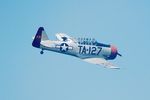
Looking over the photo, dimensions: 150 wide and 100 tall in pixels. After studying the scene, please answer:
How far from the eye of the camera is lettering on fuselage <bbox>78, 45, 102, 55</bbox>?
264ft

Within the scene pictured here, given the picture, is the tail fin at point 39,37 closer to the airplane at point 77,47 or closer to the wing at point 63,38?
the airplane at point 77,47

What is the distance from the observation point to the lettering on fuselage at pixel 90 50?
8050 cm

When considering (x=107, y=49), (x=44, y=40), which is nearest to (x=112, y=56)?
(x=107, y=49)

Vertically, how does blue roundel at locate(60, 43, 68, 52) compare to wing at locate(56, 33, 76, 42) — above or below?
below

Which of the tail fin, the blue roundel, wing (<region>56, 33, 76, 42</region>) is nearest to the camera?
the tail fin

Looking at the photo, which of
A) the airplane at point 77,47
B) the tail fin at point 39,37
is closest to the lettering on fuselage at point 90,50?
the airplane at point 77,47

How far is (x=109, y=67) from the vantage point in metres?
73.8

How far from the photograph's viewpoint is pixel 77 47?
80.2 m

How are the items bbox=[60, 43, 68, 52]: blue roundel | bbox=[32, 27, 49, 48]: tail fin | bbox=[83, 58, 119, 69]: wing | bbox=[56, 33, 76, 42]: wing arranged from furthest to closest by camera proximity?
bbox=[56, 33, 76, 42]: wing < bbox=[60, 43, 68, 52]: blue roundel < bbox=[32, 27, 49, 48]: tail fin < bbox=[83, 58, 119, 69]: wing

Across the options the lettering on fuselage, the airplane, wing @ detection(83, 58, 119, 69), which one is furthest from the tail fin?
wing @ detection(83, 58, 119, 69)

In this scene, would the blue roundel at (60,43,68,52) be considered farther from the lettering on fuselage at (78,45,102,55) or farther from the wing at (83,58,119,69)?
the wing at (83,58,119,69)

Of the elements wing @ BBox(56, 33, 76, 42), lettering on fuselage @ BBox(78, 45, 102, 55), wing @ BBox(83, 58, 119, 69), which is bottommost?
wing @ BBox(83, 58, 119, 69)

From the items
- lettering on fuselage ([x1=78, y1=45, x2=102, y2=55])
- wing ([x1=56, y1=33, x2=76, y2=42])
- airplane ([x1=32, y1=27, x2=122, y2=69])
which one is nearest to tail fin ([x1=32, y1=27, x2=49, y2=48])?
airplane ([x1=32, y1=27, x2=122, y2=69])

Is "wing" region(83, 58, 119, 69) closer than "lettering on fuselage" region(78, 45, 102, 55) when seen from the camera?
Yes
